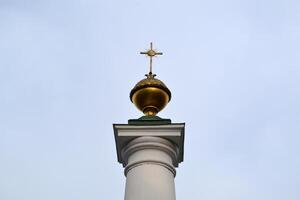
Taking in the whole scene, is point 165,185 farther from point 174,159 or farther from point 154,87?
point 154,87

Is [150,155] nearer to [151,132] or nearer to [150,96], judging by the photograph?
[151,132]

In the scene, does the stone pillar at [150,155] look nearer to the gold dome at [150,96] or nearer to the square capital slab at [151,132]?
the square capital slab at [151,132]

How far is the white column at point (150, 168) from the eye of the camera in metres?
8.16

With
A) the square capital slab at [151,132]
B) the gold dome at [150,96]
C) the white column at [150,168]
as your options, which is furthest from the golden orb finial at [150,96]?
the white column at [150,168]

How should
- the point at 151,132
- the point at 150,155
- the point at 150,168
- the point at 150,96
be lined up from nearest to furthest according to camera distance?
the point at 150,168 → the point at 150,155 → the point at 151,132 → the point at 150,96

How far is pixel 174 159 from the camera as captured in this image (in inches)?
356

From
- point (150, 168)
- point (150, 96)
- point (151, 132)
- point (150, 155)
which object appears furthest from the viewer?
point (150, 96)

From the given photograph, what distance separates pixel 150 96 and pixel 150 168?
1.73m

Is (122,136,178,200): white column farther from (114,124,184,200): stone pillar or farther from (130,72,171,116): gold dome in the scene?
(130,72,171,116): gold dome

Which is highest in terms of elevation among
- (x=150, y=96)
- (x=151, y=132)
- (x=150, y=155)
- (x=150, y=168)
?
(x=150, y=96)

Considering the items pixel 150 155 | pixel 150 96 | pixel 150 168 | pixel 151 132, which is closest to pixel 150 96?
pixel 150 96

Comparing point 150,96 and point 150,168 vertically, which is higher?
point 150,96

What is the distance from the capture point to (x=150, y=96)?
9.82 meters

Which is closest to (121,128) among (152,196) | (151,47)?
(152,196)
